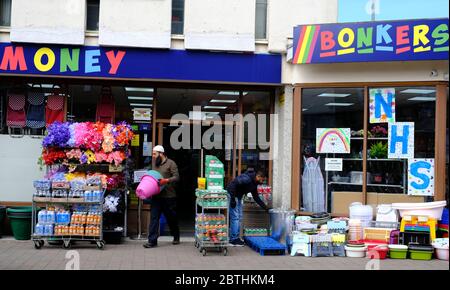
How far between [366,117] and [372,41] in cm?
155

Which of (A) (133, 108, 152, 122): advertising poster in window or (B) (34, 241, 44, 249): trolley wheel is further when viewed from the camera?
(A) (133, 108, 152, 122): advertising poster in window

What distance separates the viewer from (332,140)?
39.0 ft

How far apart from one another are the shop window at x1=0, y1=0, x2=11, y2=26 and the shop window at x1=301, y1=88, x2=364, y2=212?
622 cm

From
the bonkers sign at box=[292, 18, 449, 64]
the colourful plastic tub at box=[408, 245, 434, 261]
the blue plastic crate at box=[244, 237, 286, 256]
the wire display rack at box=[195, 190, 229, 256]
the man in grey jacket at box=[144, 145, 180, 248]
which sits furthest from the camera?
the man in grey jacket at box=[144, 145, 180, 248]

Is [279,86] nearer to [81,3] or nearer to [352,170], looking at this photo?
[352,170]

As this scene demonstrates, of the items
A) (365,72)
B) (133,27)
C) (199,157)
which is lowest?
(199,157)

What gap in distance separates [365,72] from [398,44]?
0.90 metres

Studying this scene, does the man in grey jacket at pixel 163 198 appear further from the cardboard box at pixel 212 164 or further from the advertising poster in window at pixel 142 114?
the advertising poster in window at pixel 142 114

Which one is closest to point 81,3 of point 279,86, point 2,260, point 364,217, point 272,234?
point 279,86

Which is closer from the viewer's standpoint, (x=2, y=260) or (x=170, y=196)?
(x=2, y=260)

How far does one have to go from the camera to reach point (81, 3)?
11562 millimetres

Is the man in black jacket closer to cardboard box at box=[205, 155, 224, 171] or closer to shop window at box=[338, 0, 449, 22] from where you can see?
cardboard box at box=[205, 155, 224, 171]

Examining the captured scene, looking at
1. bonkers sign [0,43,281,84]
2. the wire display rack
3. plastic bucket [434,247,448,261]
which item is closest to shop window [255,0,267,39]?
bonkers sign [0,43,281,84]

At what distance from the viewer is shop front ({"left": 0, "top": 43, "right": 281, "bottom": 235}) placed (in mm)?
11492
